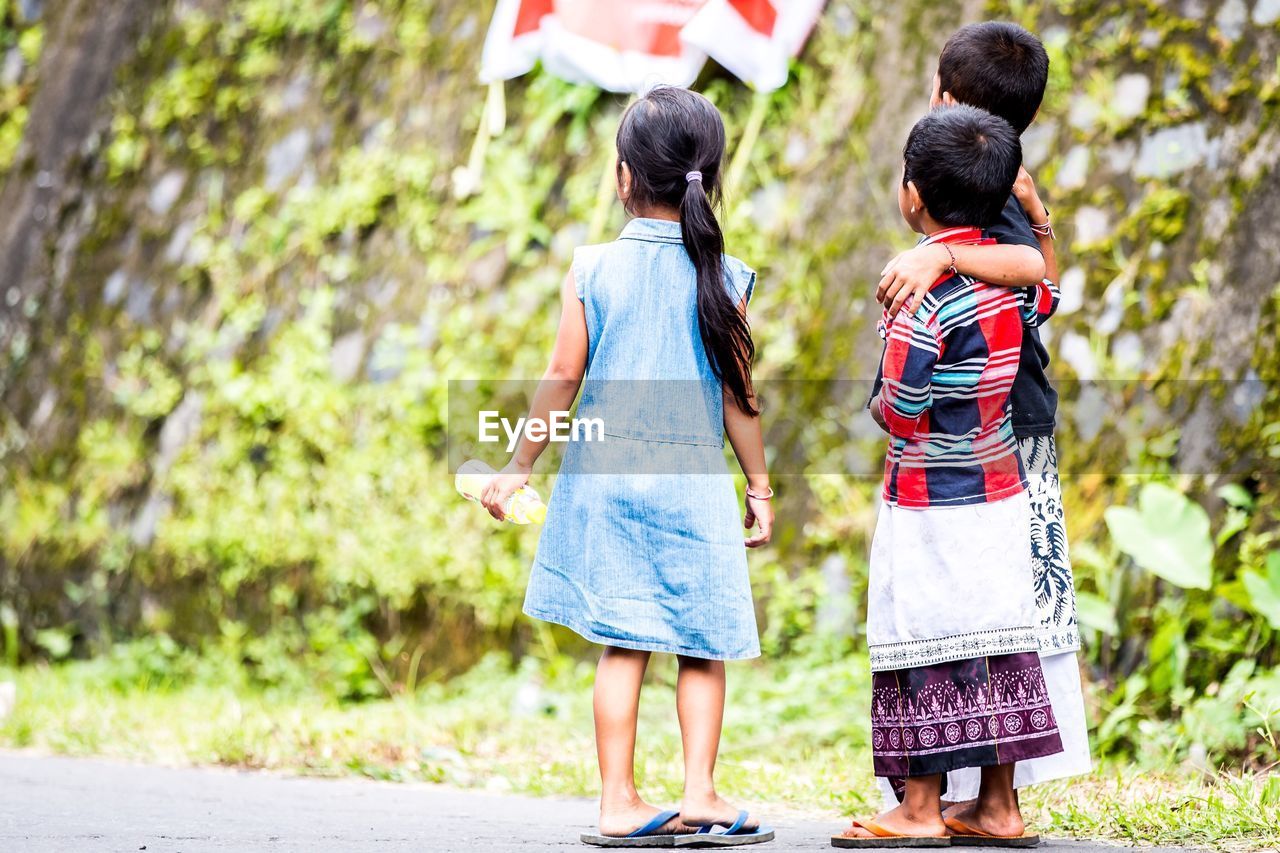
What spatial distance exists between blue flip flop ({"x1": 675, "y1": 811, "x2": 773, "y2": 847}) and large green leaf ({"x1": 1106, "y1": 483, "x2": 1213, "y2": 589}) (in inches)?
61.1

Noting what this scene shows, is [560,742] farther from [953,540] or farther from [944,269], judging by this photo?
[944,269]

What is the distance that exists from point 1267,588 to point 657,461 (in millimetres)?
1752

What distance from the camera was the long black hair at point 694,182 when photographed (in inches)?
120

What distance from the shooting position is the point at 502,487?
306 centimetres

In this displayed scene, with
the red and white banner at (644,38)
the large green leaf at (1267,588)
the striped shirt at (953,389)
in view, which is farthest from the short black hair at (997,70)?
the red and white banner at (644,38)

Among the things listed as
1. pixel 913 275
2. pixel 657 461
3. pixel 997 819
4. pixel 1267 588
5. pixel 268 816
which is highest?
pixel 913 275

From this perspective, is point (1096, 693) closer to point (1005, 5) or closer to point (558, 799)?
point (558, 799)

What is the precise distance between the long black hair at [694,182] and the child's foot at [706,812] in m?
0.81

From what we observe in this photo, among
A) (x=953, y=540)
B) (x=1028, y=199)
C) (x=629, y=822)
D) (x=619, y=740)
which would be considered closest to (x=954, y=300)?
(x=1028, y=199)

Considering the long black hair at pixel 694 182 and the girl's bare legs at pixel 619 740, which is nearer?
the girl's bare legs at pixel 619 740

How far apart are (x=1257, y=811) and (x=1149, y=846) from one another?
268 millimetres

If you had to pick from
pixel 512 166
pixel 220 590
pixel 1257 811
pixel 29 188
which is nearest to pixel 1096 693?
pixel 1257 811

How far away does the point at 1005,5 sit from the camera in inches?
206

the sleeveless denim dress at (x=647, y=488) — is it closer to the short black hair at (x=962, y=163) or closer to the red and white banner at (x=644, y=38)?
the short black hair at (x=962, y=163)
